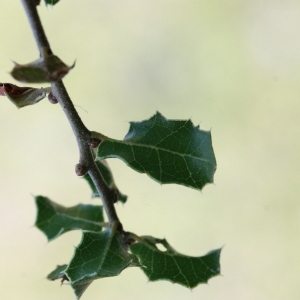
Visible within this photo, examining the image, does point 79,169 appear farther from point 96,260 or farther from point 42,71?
point 42,71

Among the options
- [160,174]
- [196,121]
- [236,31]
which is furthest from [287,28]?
[160,174]

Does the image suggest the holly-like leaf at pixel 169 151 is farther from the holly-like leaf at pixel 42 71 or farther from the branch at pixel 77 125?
the holly-like leaf at pixel 42 71

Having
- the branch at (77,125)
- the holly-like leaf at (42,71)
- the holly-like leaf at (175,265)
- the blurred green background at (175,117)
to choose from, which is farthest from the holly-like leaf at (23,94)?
the blurred green background at (175,117)

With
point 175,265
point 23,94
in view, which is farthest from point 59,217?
point 23,94

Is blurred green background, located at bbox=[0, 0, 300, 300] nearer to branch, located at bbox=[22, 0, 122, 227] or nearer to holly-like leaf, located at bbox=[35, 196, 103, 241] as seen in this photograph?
holly-like leaf, located at bbox=[35, 196, 103, 241]

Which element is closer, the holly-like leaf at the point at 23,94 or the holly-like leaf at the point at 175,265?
the holly-like leaf at the point at 23,94

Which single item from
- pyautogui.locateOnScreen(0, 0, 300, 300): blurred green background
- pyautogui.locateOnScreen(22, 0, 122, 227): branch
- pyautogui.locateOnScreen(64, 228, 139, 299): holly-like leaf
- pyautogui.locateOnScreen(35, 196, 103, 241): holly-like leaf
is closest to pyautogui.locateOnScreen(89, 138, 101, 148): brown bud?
pyautogui.locateOnScreen(22, 0, 122, 227): branch

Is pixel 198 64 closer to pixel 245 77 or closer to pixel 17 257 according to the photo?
pixel 245 77
